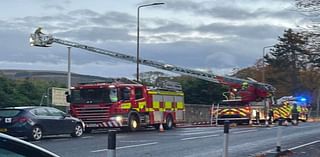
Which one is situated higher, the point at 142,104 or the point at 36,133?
the point at 142,104

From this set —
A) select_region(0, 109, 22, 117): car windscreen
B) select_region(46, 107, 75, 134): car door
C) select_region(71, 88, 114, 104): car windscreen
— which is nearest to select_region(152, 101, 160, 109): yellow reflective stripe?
select_region(71, 88, 114, 104): car windscreen

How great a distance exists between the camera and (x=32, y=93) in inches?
1559

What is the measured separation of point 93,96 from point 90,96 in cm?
20

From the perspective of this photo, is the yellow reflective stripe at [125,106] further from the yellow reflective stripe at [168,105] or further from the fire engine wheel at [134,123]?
the yellow reflective stripe at [168,105]

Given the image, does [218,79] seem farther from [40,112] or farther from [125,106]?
[40,112]

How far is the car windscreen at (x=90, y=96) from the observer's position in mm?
29625

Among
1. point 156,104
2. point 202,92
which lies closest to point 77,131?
point 156,104

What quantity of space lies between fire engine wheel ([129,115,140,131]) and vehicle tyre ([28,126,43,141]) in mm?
7856

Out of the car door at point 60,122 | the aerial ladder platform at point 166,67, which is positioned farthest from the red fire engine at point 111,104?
the aerial ladder platform at point 166,67

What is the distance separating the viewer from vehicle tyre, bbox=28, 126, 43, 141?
71.8ft

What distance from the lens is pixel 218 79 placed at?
151ft

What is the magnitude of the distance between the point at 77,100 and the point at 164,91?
19.2ft

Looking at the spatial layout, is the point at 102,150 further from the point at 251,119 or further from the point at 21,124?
the point at 251,119

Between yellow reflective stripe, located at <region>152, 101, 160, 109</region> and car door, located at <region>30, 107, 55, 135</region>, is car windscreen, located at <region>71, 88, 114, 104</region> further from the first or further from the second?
car door, located at <region>30, 107, 55, 135</region>
